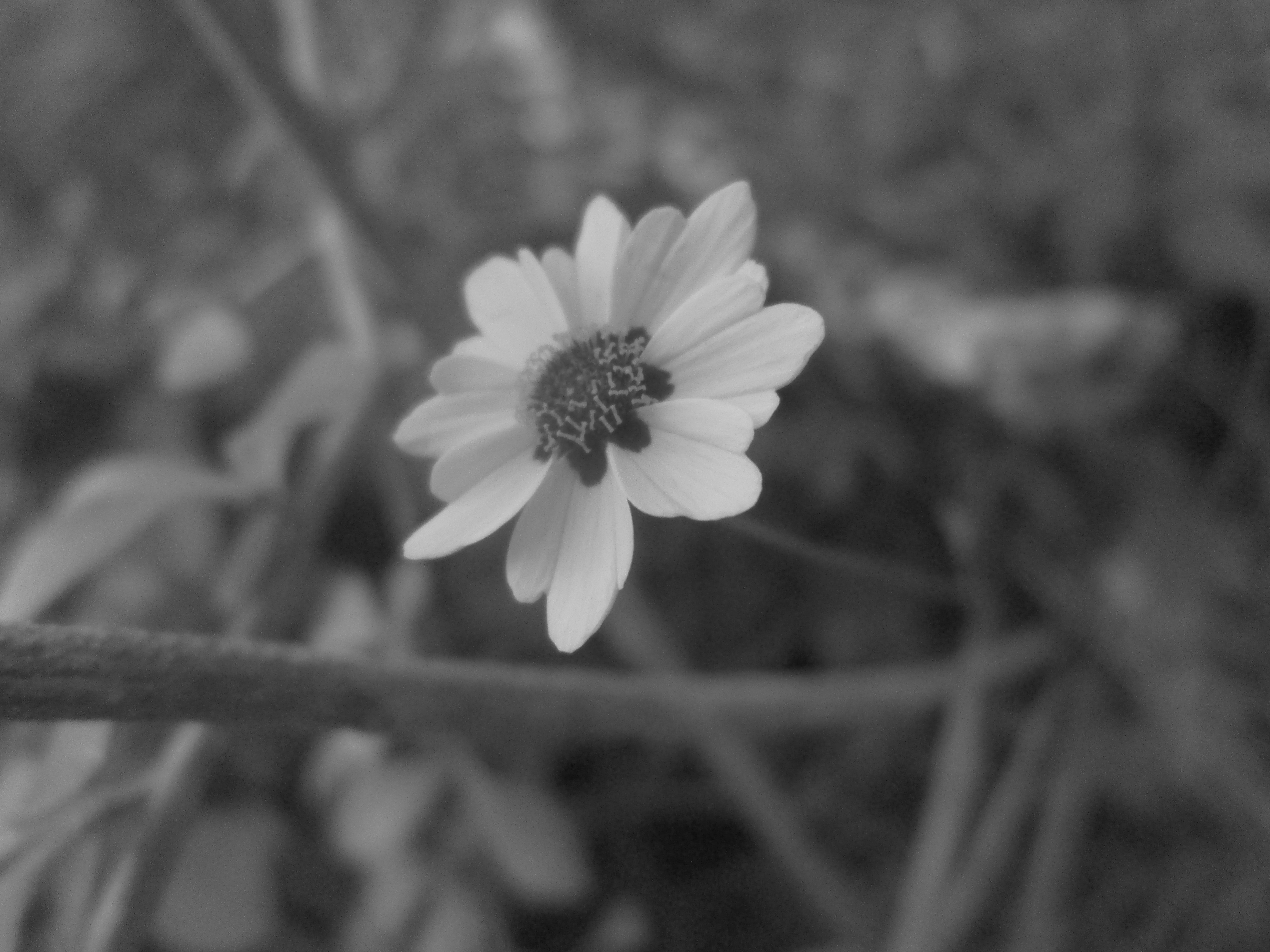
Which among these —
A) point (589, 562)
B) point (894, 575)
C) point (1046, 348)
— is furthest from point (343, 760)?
point (1046, 348)

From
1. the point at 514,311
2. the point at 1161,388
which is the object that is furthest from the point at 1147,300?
the point at 514,311

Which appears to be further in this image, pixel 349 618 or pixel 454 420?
pixel 349 618

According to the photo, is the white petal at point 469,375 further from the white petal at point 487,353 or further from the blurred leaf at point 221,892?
the blurred leaf at point 221,892

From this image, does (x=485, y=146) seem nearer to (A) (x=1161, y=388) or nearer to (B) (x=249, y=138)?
(B) (x=249, y=138)

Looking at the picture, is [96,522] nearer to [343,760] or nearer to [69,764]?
[69,764]

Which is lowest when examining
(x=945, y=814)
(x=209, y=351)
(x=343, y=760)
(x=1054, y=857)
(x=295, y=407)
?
(x=1054, y=857)

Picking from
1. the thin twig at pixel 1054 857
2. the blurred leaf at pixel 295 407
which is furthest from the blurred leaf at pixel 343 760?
the thin twig at pixel 1054 857
